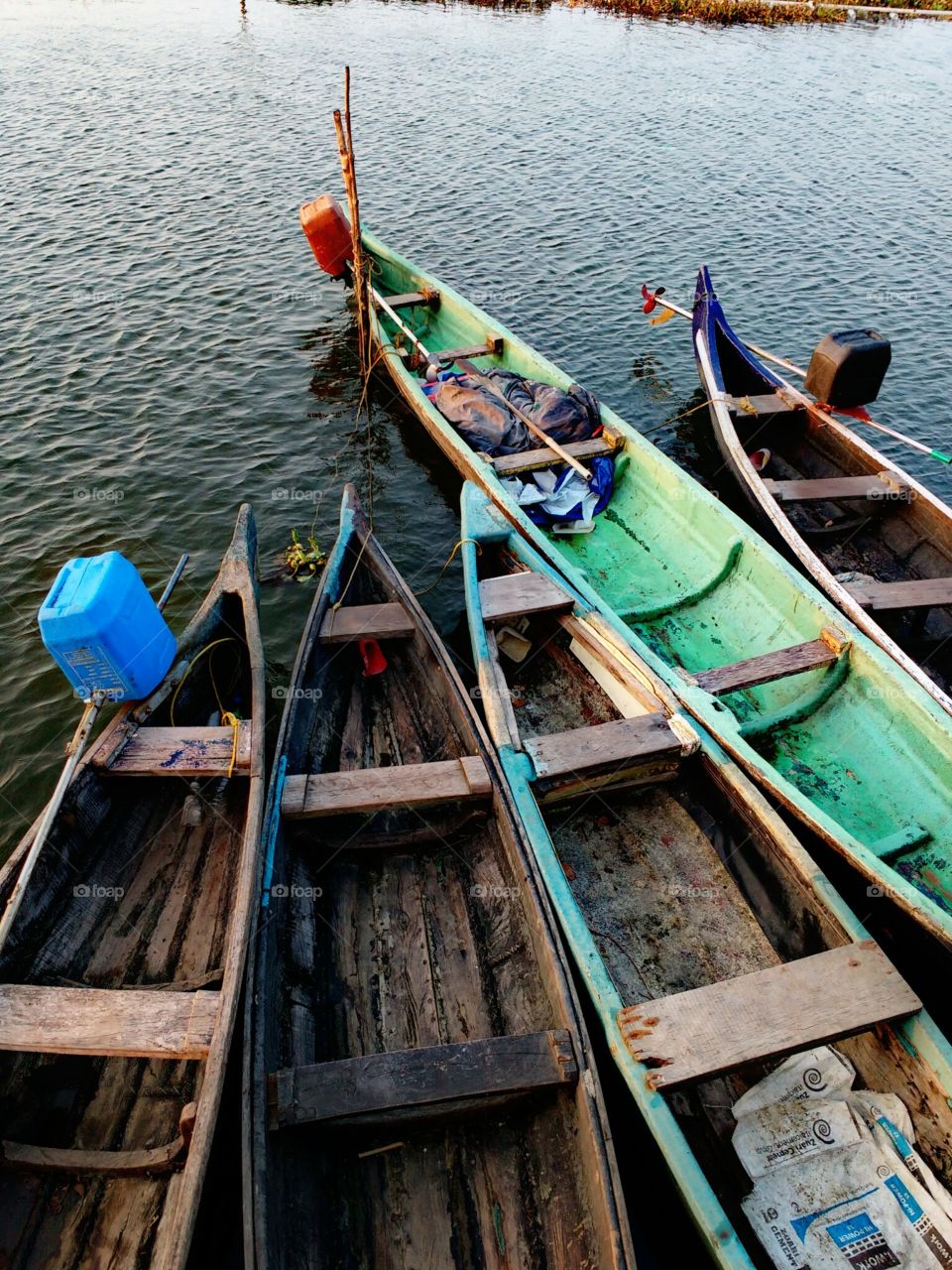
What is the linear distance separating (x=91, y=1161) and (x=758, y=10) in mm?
54457

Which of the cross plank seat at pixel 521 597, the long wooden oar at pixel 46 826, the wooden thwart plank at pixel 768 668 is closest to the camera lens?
the long wooden oar at pixel 46 826

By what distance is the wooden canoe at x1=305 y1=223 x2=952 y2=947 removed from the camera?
5.93 m

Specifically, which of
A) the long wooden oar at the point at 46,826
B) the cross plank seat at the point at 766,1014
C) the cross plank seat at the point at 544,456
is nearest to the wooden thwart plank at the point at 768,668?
the cross plank seat at the point at 766,1014

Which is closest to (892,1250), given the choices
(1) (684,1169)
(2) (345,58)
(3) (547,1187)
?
(1) (684,1169)

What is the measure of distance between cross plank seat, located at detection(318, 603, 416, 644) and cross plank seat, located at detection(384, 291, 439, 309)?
7842 millimetres

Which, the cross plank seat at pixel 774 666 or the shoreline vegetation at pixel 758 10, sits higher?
the shoreline vegetation at pixel 758 10

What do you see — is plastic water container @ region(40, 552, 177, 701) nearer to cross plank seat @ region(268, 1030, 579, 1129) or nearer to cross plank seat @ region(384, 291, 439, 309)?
cross plank seat @ region(268, 1030, 579, 1129)

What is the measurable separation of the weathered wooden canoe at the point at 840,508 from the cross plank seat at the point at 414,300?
4508mm

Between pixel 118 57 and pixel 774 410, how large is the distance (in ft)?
108

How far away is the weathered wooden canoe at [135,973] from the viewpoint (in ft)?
13.7

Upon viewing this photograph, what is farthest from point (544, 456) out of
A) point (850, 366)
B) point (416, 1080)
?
point (416, 1080)

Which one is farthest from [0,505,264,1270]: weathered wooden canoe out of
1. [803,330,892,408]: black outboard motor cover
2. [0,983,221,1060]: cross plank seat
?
[803,330,892,408]: black outboard motor cover

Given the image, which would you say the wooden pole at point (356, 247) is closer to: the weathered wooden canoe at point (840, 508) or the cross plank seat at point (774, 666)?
the weathered wooden canoe at point (840, 508)

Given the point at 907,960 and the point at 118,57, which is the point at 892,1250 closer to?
the point at 907,960
